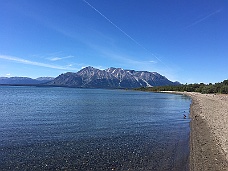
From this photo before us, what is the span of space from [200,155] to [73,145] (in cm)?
1247

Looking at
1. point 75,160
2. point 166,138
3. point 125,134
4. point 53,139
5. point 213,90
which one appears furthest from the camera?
point 213,90

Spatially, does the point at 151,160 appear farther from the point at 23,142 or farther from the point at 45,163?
the point at 23,142

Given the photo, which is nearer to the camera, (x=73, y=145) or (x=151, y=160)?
(x=151, y=160)

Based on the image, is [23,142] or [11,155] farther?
[23,142]

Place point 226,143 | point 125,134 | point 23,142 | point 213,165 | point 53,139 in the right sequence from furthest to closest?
point 125,134 → point 53,139 → point 23,142 → point 226,143 → point 213,165

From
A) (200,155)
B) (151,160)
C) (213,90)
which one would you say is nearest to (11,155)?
(151,160)

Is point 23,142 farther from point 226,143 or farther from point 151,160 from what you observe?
point 226,143

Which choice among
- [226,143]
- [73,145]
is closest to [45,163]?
[73,145]

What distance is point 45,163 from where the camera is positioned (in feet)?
57.8

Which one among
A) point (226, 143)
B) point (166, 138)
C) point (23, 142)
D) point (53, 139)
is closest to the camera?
point (226, 143)

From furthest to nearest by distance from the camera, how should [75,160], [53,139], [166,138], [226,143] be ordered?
[166,138] → [53,139] → [226,143] → [75,160]

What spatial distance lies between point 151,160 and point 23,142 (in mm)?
13962

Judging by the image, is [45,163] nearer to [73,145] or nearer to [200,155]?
[73,145]

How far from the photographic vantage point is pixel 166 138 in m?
26.9
